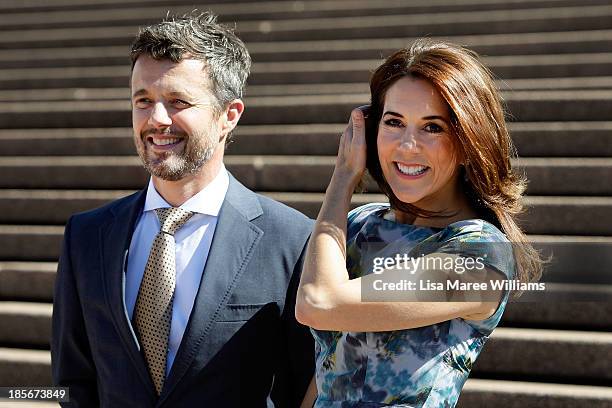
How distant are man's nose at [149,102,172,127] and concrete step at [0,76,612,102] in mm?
2526

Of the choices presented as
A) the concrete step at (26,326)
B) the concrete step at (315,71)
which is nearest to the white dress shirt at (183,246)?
the concrete step at (26,326)

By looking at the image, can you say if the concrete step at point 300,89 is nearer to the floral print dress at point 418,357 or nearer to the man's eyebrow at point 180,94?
the man's eyebrow at point 180,94

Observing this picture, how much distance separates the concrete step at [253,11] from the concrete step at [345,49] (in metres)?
0.42

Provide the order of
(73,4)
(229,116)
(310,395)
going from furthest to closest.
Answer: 1. (73,4)
2. (229,116)
3. (310,395)

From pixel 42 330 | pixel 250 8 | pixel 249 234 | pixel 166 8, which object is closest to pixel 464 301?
pixel 249 234

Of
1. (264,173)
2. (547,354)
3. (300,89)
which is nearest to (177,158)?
(547,354)

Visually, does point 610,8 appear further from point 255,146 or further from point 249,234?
point 249,234

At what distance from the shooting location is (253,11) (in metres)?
6.39

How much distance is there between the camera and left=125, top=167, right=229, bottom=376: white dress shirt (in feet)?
6.62

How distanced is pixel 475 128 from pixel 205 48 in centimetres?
82

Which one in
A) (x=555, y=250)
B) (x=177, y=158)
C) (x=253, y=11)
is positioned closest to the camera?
(x=177, y=158)

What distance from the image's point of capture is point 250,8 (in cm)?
648

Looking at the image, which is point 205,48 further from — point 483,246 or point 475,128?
point 483,246

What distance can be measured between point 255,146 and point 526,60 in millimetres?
1812
